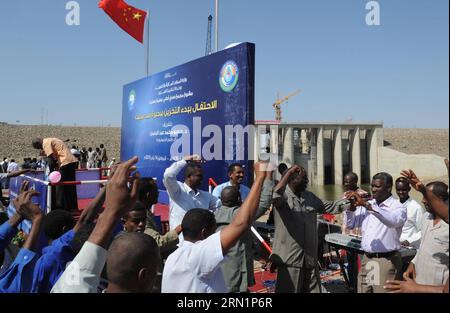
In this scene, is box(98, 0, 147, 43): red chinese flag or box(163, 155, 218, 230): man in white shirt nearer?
box(163, 155, 218, 230): man in white shirt

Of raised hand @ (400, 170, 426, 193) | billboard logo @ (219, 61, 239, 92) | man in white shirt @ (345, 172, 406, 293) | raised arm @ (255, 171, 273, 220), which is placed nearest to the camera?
raised hand @ (400, 170, 426, 193)

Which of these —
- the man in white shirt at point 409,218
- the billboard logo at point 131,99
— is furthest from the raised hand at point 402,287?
the billboard logo at point 131,99

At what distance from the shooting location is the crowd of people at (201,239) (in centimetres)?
166

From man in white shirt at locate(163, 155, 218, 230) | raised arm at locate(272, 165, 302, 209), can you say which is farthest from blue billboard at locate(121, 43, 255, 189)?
raised arm at locate(272, 165, 302, 209)

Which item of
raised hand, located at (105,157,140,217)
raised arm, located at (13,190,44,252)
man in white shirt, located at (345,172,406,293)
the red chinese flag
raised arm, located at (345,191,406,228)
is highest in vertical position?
the red chinese flag

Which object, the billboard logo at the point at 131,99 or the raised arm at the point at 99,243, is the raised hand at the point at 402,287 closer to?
the raised arm at the point at 99,243

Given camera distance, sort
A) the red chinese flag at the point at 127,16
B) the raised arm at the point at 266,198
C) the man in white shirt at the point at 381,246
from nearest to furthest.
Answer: the man in white shirt at the point at 381,246
the raised arm at the point at 266,198
the red chinese flag at the point at 127,16

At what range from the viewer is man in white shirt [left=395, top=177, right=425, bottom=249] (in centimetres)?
454

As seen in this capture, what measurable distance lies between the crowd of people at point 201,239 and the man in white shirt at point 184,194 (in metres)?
0.01

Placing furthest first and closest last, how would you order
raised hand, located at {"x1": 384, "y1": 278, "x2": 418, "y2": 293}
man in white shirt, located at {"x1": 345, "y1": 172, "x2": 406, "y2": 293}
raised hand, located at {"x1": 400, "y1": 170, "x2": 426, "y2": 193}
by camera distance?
man in white shirt, located at {"x1": 345, "y1": 172, "x2": 406, "y2": 293} → raised hand, located at {"x1": 400, "y1": 170, "x2": 426, "y2": 193} → raised hand, located at {"x1": 384, "y1": 278, "x2": 418, "y2": 293}

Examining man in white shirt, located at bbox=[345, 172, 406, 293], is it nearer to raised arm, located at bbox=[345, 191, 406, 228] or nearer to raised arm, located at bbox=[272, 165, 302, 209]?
raised arm, located at bbox=[345, 191, 406, 228]

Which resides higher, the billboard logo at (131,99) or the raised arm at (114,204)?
the billboard logo at (131,99)

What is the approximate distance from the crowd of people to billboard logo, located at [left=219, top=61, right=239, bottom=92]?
2.03 meters
